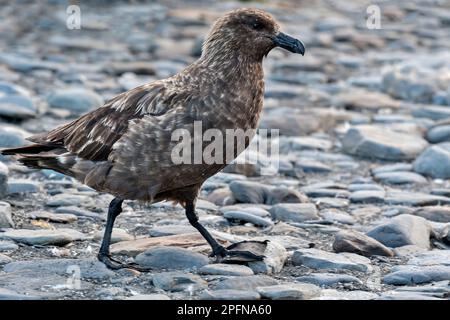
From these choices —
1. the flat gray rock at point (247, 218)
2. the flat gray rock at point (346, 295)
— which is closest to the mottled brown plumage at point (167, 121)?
the flat gray rock at point (247, 218)

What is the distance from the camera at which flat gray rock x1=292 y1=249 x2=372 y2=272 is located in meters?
6.41

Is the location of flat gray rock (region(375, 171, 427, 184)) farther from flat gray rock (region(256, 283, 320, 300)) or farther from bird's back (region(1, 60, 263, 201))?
flat gray rock (region(256, 283, 320, 300))

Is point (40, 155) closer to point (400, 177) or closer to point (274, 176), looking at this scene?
point (274, 176)

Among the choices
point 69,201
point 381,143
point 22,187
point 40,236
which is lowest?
point 40,236

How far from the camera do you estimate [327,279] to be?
20.0 ft

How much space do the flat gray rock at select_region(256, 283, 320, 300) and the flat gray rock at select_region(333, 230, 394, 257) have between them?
3.44 ft

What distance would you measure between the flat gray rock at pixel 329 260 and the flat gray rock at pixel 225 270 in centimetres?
40

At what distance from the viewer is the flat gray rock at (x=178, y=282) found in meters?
5.85

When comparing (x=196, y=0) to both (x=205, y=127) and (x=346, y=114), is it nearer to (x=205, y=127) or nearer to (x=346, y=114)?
(x=346, y=114)

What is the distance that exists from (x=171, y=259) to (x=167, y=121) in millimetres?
891

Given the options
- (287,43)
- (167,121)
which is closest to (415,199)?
(287,43)

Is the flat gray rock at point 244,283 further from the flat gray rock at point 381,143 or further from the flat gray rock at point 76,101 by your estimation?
the flat gray rock at point 76,101

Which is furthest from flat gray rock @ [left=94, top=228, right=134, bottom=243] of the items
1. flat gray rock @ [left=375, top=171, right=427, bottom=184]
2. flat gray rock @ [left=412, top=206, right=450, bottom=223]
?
flat gray rock @ [left=375, top=171, right=427, bottom=184]
